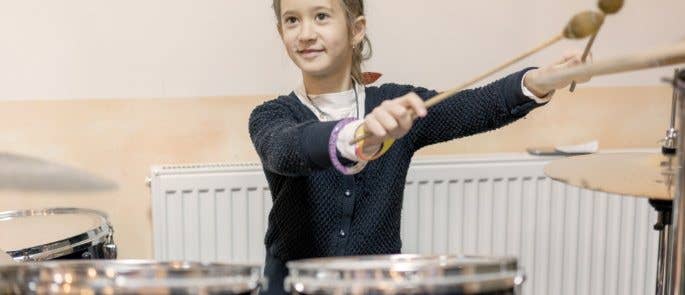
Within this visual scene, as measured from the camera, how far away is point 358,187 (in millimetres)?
1117

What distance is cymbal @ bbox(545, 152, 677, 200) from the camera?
3.55 ft

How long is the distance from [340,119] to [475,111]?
0.22m

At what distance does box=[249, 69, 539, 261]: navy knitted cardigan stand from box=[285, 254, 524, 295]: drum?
424 mm

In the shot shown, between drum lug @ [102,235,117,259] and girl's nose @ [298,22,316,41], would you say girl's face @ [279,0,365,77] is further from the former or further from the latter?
drum lug @ [102,235,117,259]

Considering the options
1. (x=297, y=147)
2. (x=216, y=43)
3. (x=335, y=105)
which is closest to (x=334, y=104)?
(x=335, y=105)

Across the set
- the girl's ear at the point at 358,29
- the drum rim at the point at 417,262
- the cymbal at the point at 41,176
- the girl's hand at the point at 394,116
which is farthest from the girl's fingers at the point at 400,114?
the cymbal at the point at 41,176

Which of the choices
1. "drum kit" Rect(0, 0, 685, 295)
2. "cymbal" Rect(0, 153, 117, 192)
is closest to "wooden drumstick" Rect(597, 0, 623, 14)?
"drum kit" Rect(0, 0, 685, 295)

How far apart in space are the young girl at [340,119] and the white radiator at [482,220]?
0.32m

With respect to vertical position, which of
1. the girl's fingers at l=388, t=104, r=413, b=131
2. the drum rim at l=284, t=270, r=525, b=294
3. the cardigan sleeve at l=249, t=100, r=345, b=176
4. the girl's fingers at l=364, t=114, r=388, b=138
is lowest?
the drum rim at l=284, t=270, r=525, b=294

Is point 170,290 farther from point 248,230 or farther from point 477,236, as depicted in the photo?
point 477,236

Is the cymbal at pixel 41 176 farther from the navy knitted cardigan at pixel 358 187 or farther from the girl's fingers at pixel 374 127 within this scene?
the girl's fingers at pixel 374 127

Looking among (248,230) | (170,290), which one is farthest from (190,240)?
(170,290)

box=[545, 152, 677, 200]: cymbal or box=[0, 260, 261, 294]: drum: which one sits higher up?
box=[545, 152, 677, 200]: cymbal

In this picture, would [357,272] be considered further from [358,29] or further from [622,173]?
[622,173]
